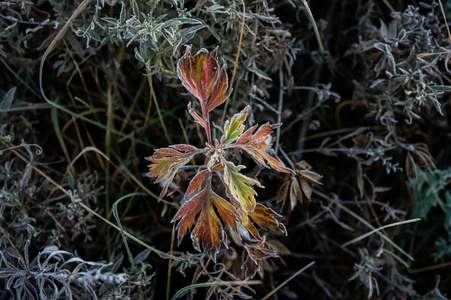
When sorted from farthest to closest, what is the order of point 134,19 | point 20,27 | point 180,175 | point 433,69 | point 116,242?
point 20,27, point 116,242, point 433,69, point 180,175, point 134,19

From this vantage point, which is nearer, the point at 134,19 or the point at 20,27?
the point at 134,19

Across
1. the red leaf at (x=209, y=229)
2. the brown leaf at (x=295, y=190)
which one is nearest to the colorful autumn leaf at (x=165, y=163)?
the red leaf at (x=209, y=229)

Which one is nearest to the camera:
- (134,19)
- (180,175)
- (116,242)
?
(134,19)

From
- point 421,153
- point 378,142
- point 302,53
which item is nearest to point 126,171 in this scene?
point 302,53

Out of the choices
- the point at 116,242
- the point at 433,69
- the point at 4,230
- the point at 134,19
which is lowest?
the point at 116,242

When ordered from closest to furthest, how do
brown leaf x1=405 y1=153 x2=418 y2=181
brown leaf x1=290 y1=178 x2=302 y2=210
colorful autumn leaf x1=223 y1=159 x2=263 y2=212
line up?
colorful autumn leaf x1=223 y1=159 x2=263 y2=212
brown leaf x1=290 y1=178 x2=302 y2=210
brown leaf x1=405 y1=153 x2=418 y2=181

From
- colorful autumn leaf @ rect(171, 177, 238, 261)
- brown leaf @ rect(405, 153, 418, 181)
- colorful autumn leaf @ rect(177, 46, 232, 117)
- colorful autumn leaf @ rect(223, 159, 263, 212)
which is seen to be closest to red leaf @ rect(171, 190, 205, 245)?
colorful autumn leaf @ rect(171, 177, 238, 261)

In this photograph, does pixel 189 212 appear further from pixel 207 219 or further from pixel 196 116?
pixel 196 116

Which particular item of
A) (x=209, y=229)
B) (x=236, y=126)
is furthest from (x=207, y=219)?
(x=236, y=126)

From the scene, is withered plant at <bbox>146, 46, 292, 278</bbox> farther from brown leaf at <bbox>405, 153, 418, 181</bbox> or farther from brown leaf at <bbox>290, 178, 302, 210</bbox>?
brown leaf at <bbox>405, 153, 418, 181</bbox>

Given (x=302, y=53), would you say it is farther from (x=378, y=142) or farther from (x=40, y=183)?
(x=40, y=183)

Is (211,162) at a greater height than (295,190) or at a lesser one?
greater
